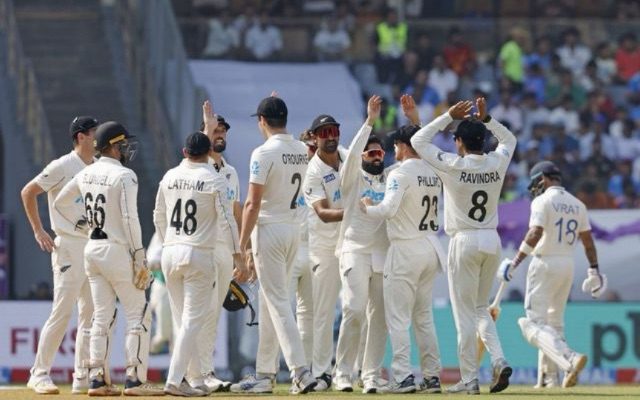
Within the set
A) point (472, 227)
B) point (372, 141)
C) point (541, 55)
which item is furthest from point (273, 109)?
point (541, 55)

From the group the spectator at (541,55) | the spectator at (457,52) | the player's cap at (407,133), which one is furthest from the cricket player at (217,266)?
the spectator at (541,55)

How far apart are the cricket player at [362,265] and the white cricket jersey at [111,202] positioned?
222cm

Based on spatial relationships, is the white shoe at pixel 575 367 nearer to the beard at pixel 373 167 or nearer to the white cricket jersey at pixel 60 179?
the beard at pixel 373 167

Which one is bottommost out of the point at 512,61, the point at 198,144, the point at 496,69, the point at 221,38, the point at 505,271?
the point at 505,271

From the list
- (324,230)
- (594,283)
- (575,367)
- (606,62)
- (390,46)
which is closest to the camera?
(324,230)

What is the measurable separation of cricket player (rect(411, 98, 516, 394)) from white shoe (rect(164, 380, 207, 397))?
8.22 ft

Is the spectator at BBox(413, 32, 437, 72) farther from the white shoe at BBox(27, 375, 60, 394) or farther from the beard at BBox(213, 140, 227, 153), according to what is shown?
the white shoe at BBox(27, 375, 60, 394)

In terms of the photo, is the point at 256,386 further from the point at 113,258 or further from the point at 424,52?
the point at 424,52

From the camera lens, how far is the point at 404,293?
17703mm

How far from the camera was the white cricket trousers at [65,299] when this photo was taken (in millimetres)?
17578

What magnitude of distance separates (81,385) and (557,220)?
18.6ft

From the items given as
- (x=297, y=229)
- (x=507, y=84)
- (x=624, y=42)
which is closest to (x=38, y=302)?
(x=297, y=229)

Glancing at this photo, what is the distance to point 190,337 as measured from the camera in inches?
651

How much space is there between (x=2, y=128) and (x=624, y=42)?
10.9 meters
